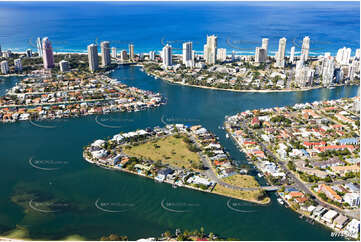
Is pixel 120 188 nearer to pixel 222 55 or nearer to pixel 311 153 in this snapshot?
pixel 311 153

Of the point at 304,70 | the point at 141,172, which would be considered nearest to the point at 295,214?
the point at 141,172

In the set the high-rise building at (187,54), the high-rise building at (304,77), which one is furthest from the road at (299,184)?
the high-rise building at (187,54)

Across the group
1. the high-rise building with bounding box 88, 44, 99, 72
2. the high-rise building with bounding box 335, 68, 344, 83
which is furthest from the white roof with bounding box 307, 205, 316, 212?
the high-rise building with bounding box 88, 44, 99, 72

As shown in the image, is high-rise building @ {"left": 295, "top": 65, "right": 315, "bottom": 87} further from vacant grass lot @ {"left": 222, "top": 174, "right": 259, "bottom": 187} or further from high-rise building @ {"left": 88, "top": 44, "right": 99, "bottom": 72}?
high-rise building @ {"left": 88, "top": 44, "right": 99, "bottom": 72}

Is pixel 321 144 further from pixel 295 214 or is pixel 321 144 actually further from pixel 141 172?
pixel 141 172

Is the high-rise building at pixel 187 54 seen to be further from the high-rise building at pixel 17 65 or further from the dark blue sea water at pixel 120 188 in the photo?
the high-rise building at pixel 17 65

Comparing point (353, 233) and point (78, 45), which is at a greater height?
point (78, 45)
